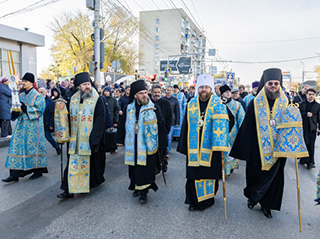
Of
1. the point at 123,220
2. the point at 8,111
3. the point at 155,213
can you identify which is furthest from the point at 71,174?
the point at 8,111

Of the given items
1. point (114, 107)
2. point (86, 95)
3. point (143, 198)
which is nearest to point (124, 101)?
point (114, 107)

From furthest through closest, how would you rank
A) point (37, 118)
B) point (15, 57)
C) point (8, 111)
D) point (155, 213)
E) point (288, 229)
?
point (15, 57)
point (8, 111)
point (37, 118)
point (155, 213)
point (288, 229)

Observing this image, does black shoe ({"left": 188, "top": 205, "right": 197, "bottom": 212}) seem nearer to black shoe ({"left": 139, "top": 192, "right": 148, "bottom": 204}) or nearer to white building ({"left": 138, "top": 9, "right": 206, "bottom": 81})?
black shoe ({"left": 139, "top": 192, "right": 148, "bottom": 204})

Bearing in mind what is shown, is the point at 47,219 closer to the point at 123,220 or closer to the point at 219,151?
the point at 123,220

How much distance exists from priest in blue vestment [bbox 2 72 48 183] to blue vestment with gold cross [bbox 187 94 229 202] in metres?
3.13

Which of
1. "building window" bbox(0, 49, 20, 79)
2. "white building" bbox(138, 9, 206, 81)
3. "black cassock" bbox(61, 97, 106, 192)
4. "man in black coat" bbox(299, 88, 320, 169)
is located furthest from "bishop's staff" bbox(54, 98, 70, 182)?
"white building" bbox(138, 9, 206, 81)

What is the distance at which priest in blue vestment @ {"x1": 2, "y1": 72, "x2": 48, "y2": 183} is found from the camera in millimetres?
4957

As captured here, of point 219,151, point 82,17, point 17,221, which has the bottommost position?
point 17,221

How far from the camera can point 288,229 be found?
3387mm

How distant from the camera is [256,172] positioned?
387cm

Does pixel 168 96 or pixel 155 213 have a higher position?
pixel 168 96

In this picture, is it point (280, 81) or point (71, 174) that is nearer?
point (280, 81)

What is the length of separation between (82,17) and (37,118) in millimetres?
31378

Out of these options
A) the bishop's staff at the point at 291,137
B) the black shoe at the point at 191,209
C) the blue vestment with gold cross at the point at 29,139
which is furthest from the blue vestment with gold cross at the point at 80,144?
the bishop's staff at the point at 291,137
